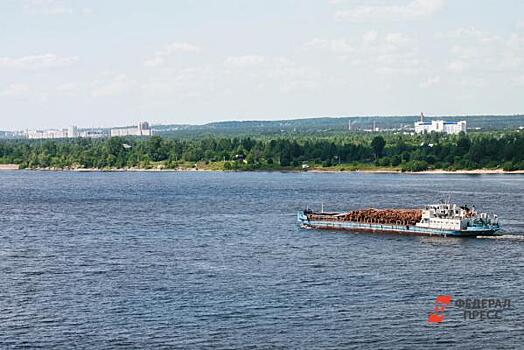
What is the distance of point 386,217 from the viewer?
103 meters

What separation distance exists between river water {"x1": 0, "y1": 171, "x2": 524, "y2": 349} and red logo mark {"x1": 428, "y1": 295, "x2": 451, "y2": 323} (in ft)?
1.43

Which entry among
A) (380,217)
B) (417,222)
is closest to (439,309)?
(417,222)

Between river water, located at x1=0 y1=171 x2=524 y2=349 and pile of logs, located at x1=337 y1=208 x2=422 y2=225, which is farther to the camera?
pile of logs, located at x1=337 y1=208 x2=422 y2=225

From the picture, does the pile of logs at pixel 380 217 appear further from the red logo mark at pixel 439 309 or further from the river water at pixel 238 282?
the red logo mark at pixel 439 309

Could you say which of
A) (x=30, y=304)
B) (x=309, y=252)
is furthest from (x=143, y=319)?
(x=309, y=252)

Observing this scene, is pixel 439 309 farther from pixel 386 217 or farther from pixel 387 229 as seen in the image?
pixel 386 217

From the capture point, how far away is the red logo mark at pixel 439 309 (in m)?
57.0

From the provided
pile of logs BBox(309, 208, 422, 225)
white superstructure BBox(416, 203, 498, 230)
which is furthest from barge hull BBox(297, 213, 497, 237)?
pile of logs BBox(309, 208, 422, 225)

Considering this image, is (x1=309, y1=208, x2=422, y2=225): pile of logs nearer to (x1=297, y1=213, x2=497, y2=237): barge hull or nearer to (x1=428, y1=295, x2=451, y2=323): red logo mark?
(x1=297, y1=213, x2=497, y2=237): barge hull

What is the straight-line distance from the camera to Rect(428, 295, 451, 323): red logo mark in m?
57.0

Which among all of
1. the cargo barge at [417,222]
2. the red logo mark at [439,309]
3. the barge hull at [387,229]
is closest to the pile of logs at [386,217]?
the cargo barge at [417,222]

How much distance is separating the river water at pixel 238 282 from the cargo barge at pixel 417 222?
8.43 feet

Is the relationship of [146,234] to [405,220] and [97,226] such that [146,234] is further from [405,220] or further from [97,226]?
[405,220]

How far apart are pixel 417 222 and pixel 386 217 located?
442 centimetres
